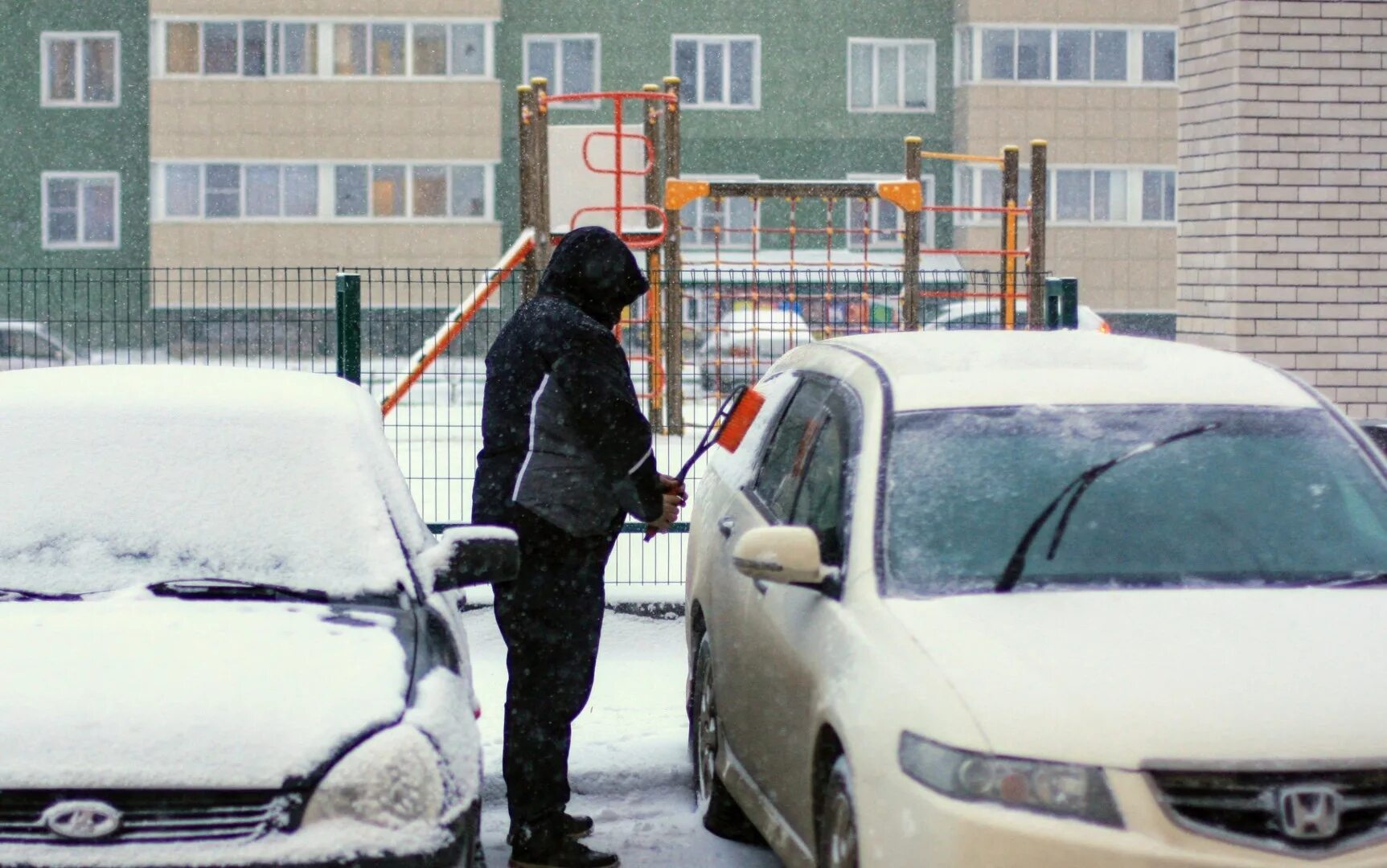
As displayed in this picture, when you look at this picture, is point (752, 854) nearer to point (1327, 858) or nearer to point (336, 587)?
point (336, 587)

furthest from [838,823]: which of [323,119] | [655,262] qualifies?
[323,119]

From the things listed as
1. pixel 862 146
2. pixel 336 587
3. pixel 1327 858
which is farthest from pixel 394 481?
pixel 862 146

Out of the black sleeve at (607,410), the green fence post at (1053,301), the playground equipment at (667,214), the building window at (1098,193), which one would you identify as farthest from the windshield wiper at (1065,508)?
the building window at (1098,193)

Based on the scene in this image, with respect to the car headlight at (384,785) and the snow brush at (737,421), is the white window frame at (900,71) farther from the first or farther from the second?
the car headlight at (384,785)

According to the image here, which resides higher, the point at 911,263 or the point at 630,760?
the point at 911,263

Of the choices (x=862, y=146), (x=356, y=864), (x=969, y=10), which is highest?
(x=969, y=10)

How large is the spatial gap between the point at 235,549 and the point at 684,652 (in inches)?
170

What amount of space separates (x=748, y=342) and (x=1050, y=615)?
47.0 feet

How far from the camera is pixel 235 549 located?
5020mm

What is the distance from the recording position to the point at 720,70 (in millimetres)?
43375

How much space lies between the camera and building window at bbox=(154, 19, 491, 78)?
4159cm

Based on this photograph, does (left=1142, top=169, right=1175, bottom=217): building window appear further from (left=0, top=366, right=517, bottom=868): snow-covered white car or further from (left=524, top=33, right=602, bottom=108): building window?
(left=0, top=366, right=517, bottom=868): snow-covered white car

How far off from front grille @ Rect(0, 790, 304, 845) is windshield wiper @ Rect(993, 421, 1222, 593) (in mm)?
1742

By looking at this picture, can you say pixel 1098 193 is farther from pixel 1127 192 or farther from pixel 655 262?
pixel 655 262
